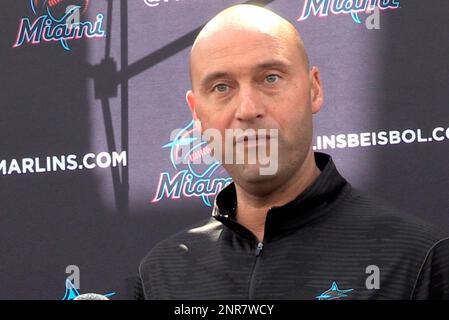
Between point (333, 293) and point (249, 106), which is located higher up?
point (249, 106)

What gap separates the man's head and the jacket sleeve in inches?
12.8

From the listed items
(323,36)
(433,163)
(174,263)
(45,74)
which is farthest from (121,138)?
(174,263)

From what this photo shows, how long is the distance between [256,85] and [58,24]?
87.9 inches

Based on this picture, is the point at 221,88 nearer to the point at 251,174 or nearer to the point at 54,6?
the point at 251,174

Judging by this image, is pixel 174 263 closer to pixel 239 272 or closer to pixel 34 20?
pixel 239 272

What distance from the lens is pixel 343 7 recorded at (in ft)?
12.0

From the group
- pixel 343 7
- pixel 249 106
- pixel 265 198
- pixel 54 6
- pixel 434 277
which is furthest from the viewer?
pixel 54 6

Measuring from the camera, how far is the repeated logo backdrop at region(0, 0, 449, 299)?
355 cm

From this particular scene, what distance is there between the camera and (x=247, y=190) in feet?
6.16

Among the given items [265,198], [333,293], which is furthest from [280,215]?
[333,293]

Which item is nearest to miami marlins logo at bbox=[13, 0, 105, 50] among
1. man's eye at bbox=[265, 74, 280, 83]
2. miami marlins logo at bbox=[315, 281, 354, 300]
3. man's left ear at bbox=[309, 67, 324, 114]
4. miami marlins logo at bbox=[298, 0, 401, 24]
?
miami marlins logo at bbox=[298, 0, 401, 24]

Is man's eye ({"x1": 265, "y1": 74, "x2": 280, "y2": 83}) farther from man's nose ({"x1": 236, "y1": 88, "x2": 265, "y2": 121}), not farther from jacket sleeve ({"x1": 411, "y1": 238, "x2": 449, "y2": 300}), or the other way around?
jacket sleeve ({"x1": 411, "y1": 238, "x2": 449, "y2": 300})
